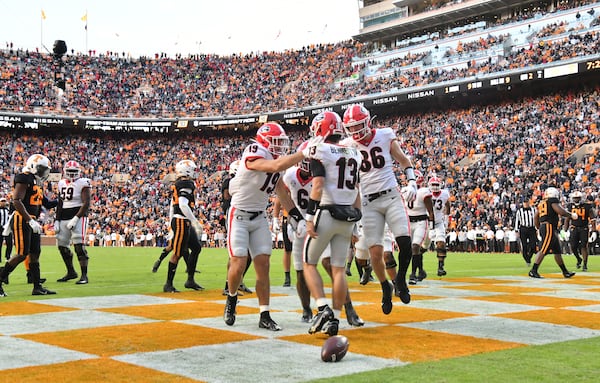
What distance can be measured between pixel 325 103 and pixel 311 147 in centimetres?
4246

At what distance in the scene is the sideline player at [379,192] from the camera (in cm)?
771

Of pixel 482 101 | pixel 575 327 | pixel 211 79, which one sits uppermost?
pixel 211 79

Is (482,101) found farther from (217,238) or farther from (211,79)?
(211,79)

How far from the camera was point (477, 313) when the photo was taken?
311 inches

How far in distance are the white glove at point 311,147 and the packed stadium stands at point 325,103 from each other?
25655mm

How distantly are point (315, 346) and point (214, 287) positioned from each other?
6291mm

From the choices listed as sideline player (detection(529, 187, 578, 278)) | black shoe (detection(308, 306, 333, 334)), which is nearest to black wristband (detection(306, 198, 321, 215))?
black shoe (detection(308, 306, 333, 334))

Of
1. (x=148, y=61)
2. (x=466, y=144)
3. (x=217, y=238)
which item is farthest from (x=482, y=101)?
(x=148, y=61)

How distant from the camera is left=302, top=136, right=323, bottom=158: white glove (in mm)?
6426

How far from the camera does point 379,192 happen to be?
25.8ft

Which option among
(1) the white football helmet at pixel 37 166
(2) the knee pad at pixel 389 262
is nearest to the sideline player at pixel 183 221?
(1) the white football helmet at pixel 37 166

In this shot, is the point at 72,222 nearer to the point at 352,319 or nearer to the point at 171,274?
the point at 171,274

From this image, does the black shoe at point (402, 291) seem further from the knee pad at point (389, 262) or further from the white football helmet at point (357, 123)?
the white football helmet at point (357, 123)

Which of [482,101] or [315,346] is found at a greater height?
[482,101]
